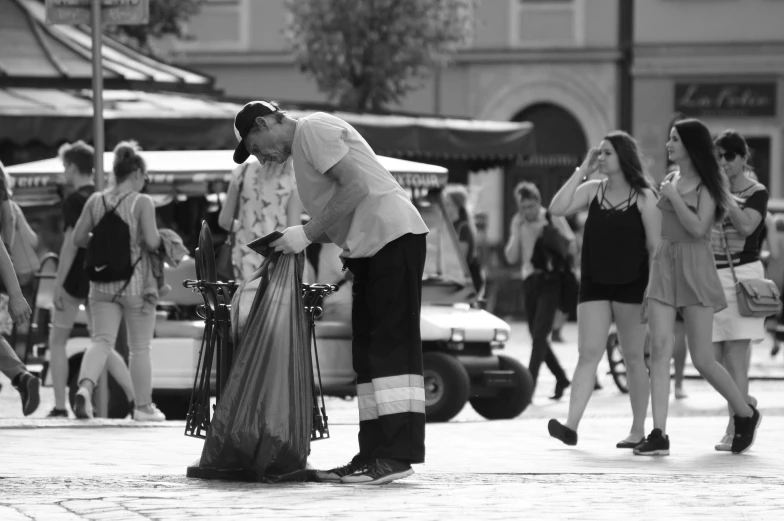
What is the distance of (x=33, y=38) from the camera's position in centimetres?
2286

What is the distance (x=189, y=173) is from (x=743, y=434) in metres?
5.94

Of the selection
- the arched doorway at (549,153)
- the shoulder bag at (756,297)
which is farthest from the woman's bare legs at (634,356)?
the arched doorway at (549,153)

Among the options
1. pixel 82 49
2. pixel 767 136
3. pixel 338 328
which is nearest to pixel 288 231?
pixel 338 328

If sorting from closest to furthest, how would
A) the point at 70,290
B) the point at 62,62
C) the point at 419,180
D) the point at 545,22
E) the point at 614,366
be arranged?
the point at 70,290 < the point at 419,180 < the point at 614,366 < the point at 62,62 < the point at 545,22

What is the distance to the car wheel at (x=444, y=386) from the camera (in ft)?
41.4

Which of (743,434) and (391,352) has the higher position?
(391,352)

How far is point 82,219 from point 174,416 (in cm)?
233

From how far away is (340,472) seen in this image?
7645mm

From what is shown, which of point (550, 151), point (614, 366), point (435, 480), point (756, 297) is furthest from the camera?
point (550, 151)

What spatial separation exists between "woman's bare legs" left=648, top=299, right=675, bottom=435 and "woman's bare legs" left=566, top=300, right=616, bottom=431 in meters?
0.26

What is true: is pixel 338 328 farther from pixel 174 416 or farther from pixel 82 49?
pixel 82 49

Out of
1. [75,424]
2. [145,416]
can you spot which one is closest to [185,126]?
[145,416]

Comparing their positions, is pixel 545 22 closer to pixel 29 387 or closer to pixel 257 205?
pixel 257 205

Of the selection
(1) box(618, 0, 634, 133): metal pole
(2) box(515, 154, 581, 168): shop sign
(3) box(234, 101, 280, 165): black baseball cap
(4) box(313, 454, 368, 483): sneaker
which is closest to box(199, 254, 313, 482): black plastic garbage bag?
(4) box(313, 454, 368, 483): sneaker
